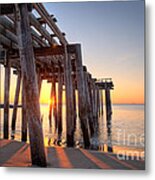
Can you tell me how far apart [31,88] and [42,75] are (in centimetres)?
41

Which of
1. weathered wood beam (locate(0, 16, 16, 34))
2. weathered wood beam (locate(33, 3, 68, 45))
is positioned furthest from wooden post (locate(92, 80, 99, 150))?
weathered wood beam (locate(0, 16, 16, 34))

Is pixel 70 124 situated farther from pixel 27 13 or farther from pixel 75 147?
pixel 27 13

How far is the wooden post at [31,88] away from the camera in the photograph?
7.30 ft

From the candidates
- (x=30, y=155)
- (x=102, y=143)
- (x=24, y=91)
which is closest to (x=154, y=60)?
(x=102, y=143)

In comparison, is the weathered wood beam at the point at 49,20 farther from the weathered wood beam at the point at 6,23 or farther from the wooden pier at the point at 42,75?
the weathered wood beam at the point at 6,23

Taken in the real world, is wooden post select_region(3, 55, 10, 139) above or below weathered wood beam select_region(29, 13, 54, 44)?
below

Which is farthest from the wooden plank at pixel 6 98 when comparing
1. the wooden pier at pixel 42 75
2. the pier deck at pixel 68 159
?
the pier deck at pixel 68 159

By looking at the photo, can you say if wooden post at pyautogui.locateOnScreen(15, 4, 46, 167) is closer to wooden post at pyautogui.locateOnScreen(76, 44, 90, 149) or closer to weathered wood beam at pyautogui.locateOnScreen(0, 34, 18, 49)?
weathered wood beam at pyautogui.locateOnScreen(0, 34, 18, 49)

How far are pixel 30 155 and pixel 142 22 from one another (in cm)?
113

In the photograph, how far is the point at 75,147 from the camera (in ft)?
8.30

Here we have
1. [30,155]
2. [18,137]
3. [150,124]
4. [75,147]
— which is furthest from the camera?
[18,137]

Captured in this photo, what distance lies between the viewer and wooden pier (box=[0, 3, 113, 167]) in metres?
2.25

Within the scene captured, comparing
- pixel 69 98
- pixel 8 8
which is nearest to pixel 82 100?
pixel 69 98

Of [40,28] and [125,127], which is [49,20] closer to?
[40,28]
